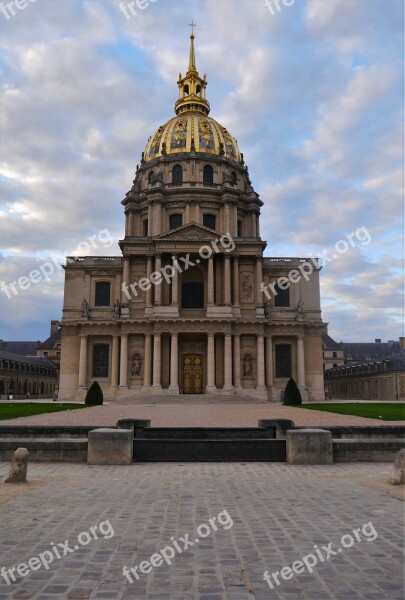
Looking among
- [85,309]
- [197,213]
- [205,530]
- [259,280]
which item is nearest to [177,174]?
[197,213]

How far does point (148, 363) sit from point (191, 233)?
13.3 metres

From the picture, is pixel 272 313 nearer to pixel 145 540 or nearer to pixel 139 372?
pixel 139 372

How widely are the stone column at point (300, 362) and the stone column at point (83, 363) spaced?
21.0 m

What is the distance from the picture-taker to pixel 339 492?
913 centimetres

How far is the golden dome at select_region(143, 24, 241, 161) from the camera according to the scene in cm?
6438

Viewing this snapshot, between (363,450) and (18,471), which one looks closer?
(18,471)

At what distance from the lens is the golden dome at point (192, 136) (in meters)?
64.4

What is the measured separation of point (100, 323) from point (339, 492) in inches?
1767

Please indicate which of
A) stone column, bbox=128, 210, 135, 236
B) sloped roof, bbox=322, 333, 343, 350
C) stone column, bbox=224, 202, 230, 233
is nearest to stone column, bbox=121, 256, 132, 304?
stone column, bbox=128, 210, 135, 236

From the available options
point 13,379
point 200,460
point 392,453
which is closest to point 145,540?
point 200,460

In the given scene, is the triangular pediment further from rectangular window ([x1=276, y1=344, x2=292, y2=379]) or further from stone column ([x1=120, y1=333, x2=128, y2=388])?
rectangular window ([x1=276, y1=344, x2=292, y2=379])

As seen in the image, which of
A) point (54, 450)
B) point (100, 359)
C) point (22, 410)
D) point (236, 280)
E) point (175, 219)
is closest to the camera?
point (54, 450)

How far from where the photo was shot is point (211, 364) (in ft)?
161

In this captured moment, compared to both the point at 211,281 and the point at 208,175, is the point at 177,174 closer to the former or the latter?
the point at 208,175
